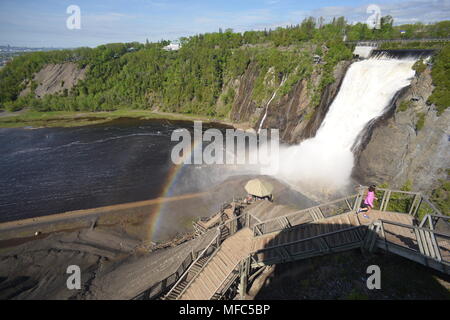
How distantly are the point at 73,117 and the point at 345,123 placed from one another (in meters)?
74.8

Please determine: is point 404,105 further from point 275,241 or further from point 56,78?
point 56,78

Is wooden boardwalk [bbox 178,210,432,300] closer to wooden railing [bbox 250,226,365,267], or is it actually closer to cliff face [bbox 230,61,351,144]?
wooden railing [bbox 250,226,365,267]

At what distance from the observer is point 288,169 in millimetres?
32938

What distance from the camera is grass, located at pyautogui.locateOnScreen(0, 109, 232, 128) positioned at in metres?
66.5

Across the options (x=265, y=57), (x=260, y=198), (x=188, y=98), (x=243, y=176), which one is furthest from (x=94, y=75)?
(x=260, y=198)

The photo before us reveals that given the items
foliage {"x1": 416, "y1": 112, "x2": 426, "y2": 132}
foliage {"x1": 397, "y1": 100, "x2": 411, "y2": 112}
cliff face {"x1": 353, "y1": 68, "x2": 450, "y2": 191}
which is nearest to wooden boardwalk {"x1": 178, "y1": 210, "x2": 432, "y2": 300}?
cliff face {"x1": 353, "y1": 68, "x2": 450, "y2": 191}

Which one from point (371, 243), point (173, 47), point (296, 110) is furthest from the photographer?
point (173, 47)

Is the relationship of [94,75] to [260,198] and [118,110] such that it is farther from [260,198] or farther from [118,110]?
[260,198]

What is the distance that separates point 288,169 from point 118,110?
67168 mm

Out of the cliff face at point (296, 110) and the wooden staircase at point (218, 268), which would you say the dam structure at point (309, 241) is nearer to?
the wooden staircase at point (218, 268)

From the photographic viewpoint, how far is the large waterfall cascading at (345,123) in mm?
27875

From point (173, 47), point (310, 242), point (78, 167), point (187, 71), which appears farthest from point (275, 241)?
point (173, 47)

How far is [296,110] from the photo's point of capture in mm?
45125

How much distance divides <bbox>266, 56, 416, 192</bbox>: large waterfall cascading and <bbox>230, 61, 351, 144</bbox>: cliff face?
2214 mm
